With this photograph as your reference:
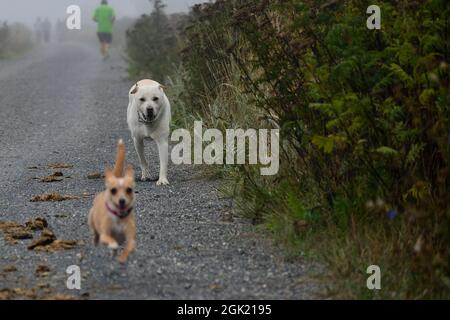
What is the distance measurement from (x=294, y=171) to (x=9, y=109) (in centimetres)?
1049

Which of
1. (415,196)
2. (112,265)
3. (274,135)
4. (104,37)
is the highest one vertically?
(104,37)

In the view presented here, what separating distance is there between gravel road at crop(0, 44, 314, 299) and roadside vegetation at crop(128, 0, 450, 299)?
31cm

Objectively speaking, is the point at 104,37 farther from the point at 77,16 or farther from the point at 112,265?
the point at 112,265

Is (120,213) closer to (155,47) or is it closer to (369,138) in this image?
(369,138)

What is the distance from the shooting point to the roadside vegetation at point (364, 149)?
206 inches

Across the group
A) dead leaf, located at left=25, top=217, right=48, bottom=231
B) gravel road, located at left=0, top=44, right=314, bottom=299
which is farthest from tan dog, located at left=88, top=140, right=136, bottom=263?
dead leaf, located at left=25, top=217, right=48, bottom=231

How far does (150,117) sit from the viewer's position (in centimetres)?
888

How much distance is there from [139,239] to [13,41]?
3053cm

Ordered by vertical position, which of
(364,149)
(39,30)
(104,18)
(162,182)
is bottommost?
(162,182)

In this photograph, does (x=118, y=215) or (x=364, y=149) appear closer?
(x=118, y=215)

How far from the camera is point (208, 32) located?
37.7ft

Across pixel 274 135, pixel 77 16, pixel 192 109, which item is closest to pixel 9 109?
pixel 77 16

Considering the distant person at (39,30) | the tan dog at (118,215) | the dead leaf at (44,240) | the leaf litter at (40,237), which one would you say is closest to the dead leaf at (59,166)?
the leaf litter at (40,237)

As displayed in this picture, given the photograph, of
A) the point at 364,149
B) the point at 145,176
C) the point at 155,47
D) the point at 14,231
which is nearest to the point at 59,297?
the point at 14,231
